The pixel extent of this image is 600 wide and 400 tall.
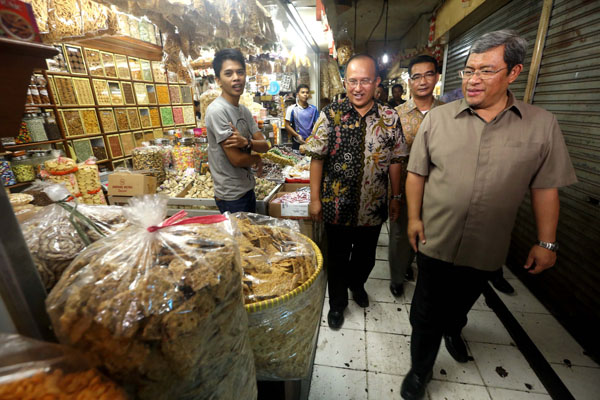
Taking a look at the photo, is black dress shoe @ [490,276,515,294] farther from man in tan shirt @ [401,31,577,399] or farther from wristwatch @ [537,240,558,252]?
wristwatch @ [537,240,558,252]

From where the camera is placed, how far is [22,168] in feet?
9.95

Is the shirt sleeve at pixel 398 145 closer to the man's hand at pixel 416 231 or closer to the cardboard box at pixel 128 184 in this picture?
A: the man's hand at pixel 416 231

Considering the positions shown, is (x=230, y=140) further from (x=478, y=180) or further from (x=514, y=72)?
(x=514, y=72)

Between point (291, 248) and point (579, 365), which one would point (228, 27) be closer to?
point (291, 248)

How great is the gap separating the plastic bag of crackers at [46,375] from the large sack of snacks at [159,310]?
0.10 feet

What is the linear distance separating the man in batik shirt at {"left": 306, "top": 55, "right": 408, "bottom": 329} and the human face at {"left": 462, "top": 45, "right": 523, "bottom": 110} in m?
0.53

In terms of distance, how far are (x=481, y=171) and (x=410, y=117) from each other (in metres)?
1.05

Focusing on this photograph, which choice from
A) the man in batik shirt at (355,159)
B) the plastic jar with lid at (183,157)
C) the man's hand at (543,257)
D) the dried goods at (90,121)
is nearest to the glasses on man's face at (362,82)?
the man in batik shirt at (355,159)

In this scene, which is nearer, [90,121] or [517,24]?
[517,24]

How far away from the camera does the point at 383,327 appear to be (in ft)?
6.44

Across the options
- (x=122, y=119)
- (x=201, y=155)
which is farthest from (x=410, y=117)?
(x=122, y=119)

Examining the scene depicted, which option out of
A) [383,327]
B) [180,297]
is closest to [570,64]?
[383,327]

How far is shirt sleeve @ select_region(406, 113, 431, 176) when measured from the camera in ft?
4.21

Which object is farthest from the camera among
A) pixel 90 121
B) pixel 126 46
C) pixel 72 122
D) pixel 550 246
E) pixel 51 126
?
pixel 126 46
